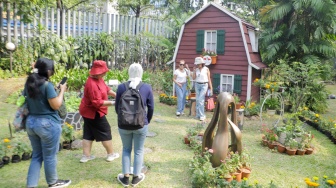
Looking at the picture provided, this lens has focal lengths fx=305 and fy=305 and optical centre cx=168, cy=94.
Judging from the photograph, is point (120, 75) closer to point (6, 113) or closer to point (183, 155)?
point (6, 113)

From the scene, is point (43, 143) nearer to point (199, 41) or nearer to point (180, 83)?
point (180, 83)

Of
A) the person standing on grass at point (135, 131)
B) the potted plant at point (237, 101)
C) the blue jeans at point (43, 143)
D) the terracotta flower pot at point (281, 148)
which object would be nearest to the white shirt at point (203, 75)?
the potted plant at point (237, 101)

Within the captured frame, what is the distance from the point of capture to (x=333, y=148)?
266 inches

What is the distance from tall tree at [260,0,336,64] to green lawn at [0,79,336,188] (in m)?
4.28

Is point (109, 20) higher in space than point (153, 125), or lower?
higher

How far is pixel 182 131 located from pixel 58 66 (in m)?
6.40

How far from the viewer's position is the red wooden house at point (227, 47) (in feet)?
33.7

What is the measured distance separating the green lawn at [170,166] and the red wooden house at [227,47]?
128 inches

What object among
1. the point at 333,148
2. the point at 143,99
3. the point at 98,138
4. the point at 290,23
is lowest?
the point at 333,148

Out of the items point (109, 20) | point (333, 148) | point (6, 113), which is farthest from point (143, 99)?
point (109, 20)

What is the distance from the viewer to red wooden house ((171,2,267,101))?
1027 centimetres

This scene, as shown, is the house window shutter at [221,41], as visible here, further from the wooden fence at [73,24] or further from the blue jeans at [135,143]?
the blue jeans at [135,143]

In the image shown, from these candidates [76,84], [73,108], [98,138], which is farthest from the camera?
[76,84]

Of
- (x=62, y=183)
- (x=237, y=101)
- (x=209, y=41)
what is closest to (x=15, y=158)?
(x=62, y=183)
